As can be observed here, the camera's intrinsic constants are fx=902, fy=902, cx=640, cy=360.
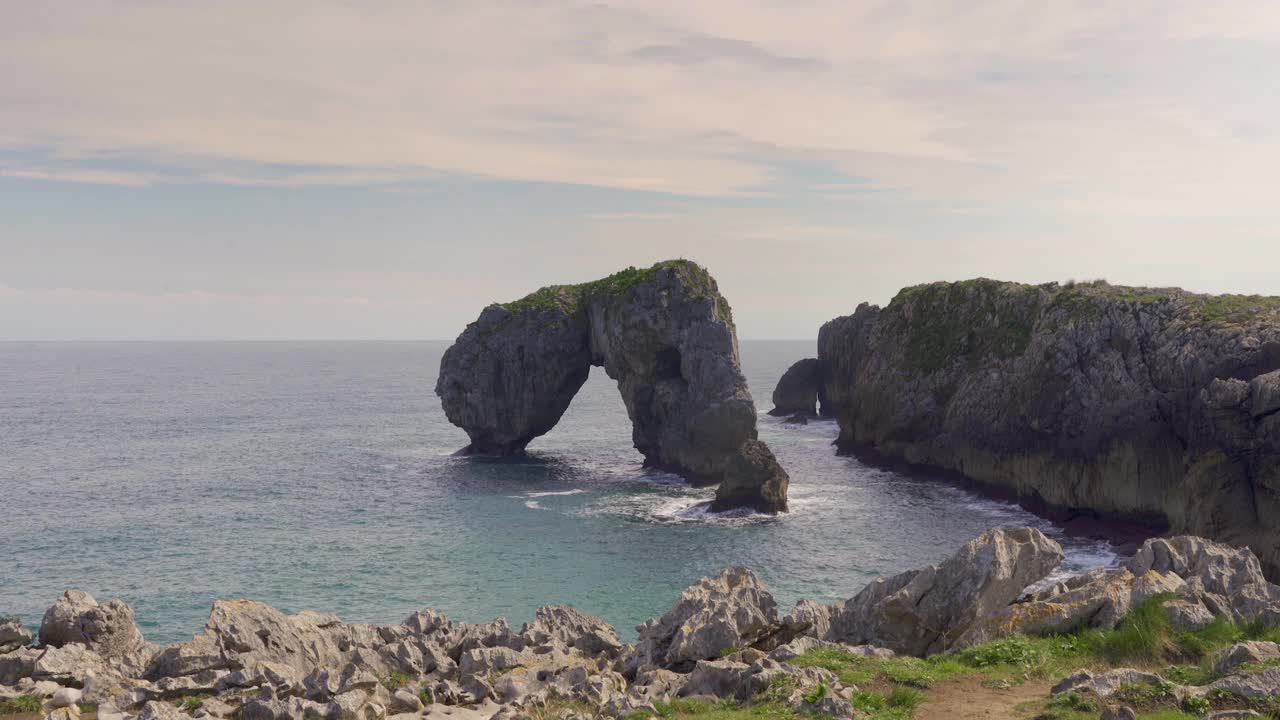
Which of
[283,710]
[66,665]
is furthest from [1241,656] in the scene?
[66,665]

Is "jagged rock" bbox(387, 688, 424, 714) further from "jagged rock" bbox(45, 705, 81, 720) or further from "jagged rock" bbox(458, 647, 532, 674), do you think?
"jagged rock" bbox(45, 705, 81, 720)

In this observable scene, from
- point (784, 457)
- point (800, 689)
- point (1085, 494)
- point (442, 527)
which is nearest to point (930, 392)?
point (784, 457)

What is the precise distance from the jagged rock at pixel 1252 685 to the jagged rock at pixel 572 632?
16202mm

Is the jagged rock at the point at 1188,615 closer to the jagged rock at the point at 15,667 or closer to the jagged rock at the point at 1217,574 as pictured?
the jagged rock at the point at 1217,574

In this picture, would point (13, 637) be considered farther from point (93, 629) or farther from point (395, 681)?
point (395, 681)

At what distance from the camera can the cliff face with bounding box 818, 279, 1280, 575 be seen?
46094 mm

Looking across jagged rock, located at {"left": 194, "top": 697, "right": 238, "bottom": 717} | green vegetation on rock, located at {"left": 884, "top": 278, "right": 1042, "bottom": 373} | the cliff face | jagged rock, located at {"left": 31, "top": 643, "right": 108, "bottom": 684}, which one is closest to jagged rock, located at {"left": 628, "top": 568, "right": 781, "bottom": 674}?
jagged rock, located at {"left": 194, "top": 697, "right": 238, "bottom": 717}

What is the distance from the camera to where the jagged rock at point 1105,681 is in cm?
1622

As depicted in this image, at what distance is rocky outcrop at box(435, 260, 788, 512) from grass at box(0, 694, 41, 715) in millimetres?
46628

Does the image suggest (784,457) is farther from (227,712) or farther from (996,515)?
(227,712)

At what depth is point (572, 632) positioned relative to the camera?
2869cm

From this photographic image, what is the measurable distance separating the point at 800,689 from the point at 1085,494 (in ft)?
152

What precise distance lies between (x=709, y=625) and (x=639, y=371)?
57.8m

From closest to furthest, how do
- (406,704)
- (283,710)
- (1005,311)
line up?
1. (283,710)
2. (406,704)
3. (1005,311)
